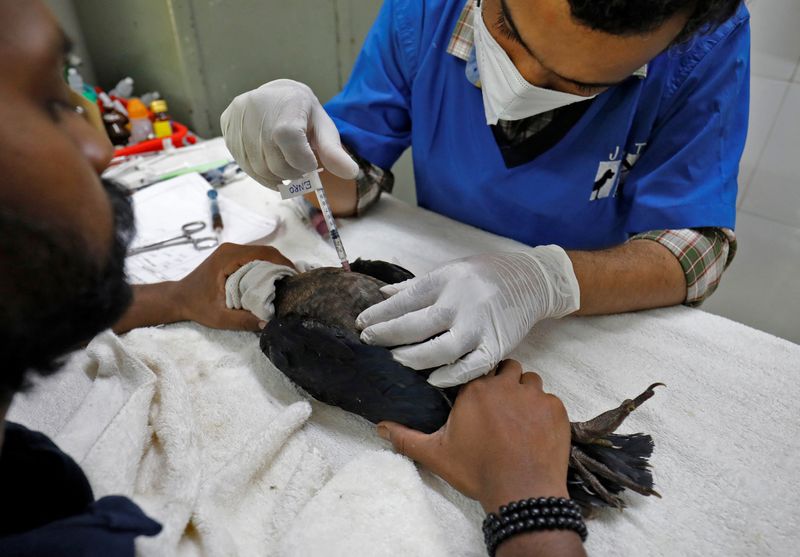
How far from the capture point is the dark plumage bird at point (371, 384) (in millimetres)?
769

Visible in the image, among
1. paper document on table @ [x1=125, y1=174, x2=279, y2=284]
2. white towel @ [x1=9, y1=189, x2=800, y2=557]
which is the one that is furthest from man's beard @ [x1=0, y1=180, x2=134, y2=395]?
paper document on table @ [x1=125, y1=174, x2=279, y2=284]

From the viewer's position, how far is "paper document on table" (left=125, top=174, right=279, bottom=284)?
129 cm

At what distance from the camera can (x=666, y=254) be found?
1091 millimetres

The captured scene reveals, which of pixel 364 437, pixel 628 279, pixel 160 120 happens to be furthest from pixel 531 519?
pixel 160 120

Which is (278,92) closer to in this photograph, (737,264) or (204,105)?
(204,105)

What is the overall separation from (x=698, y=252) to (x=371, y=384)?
0.78 metres

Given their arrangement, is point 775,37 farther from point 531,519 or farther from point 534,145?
point 531,519

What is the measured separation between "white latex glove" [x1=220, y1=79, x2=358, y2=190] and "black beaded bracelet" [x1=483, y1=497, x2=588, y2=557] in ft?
2.46

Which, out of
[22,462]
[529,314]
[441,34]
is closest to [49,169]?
[22,462]

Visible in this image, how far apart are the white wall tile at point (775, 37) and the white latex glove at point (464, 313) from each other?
3.88 ft

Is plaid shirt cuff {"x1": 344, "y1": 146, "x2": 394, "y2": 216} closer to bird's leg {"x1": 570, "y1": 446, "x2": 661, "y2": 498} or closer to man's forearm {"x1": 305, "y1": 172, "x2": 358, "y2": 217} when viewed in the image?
man's forearm {"x1": 305, "y1": 172, "x2": 358, "y2": 217}

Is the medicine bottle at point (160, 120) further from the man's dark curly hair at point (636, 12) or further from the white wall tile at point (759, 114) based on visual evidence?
the white wall tile at point (759, 114)

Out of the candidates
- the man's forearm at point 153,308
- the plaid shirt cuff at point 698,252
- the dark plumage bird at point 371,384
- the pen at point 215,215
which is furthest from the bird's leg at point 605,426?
Result: the pen at point 215,215

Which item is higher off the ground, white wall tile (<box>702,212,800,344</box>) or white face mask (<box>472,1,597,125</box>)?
white face mask (<box>472,1,597,125</box>)
